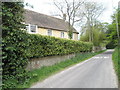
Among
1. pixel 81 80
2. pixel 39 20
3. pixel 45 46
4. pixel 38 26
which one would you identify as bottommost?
pixel 81 80

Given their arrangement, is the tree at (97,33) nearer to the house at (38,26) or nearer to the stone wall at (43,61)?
the house at (38,26)

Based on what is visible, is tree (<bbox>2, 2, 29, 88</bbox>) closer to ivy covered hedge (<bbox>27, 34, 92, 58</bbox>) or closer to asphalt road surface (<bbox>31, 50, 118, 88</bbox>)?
ivy covered hedge (<bbox>27, 34, 92, 58</bbox>)

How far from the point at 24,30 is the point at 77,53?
37.8 ft

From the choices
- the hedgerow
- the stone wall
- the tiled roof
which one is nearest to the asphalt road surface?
the hedgerow

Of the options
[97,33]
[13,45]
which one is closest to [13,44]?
[13,45]

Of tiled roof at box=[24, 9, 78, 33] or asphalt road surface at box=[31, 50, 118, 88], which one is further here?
tiled roof at box=[24, 9, 78, 33]

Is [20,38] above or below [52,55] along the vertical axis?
above

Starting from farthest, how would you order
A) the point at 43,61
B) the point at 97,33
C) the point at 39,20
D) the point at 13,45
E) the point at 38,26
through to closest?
the point at 97,33
the point at 39,20
the point at 38,26
the point at 43,61
the point at 13,45

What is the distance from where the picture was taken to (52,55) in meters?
10.3

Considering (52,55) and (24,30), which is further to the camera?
(52,55)

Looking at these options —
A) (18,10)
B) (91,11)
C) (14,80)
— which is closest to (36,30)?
(18,10)

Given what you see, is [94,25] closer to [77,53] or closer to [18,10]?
[77,53]

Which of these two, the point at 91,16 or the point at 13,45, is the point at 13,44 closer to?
the point at 13,45

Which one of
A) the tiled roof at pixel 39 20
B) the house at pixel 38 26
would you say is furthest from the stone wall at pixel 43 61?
the tiled roof at pixel 39 20
